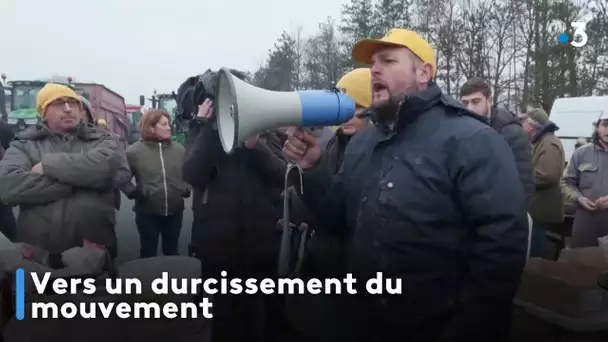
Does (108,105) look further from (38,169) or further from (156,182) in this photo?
(38,169)

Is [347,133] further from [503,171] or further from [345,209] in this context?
[503,171]

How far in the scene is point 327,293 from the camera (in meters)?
2.78

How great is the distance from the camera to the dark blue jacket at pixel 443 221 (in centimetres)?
197

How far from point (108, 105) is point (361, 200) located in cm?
2356

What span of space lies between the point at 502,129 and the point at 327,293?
233 centimetres

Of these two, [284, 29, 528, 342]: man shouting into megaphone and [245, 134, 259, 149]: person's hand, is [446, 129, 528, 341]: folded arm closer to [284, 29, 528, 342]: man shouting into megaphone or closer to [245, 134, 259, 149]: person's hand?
[284, 29, 528, 342]: man shouting into megaphone

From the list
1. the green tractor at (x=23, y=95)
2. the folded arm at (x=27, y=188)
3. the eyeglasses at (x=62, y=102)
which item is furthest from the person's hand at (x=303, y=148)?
the green tractor at (x=23, y=95)

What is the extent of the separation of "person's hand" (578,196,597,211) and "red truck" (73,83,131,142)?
56.7 ft

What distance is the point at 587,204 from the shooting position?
5.13 m

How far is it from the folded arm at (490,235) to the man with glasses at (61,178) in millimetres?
2338

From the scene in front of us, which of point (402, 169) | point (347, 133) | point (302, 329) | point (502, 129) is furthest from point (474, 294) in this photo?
point (502, 129)

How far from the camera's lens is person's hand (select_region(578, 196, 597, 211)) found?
5.11 metres

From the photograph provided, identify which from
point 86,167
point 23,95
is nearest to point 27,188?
point 86,167

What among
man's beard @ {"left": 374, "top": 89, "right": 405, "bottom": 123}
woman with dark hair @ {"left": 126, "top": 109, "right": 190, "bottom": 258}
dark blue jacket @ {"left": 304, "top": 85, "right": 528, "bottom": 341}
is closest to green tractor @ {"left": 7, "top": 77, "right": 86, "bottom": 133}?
woman with dark hair @ {"left": 126, "top": 109, "right": 190, "bottom": 258}
